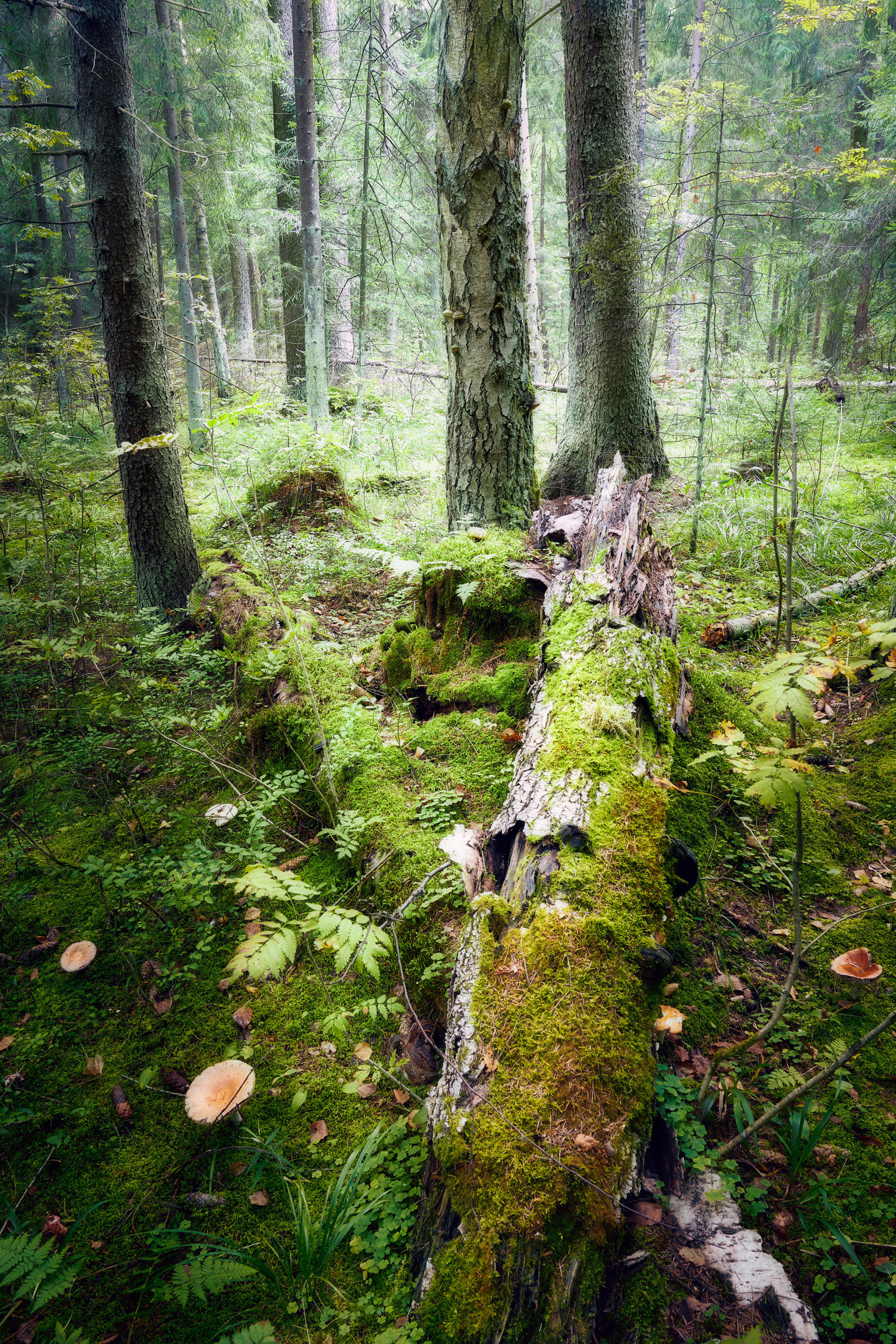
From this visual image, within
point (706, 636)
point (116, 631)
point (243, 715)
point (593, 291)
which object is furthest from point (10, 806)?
point (593, 291)

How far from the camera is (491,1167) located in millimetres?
1447

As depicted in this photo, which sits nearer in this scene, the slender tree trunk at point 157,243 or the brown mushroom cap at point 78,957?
the brown mushroom cap at point 78,957

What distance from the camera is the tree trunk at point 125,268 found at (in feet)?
14.3

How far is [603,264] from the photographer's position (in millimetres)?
5723

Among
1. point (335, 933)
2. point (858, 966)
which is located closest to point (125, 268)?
point (335, 933)

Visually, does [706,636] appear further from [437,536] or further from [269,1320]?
[269,1320]

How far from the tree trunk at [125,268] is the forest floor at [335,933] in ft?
1.89

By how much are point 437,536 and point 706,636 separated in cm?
225

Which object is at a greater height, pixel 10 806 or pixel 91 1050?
pixel 10 806

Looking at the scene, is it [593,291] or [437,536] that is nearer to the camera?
[437,536]

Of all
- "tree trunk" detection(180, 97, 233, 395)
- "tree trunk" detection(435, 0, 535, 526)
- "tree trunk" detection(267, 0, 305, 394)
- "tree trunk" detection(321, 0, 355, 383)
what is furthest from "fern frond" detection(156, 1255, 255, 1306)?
"tree trunk" detection(321, 0, 355, 383)

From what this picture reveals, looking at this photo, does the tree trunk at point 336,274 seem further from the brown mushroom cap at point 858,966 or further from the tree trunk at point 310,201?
the brown mushroom cap at point 858,966

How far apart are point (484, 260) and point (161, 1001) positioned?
4.68 metres

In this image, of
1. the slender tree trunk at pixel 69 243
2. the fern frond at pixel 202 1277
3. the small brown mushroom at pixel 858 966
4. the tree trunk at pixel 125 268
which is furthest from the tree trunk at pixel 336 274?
the fern frond at pixel 202 1277
